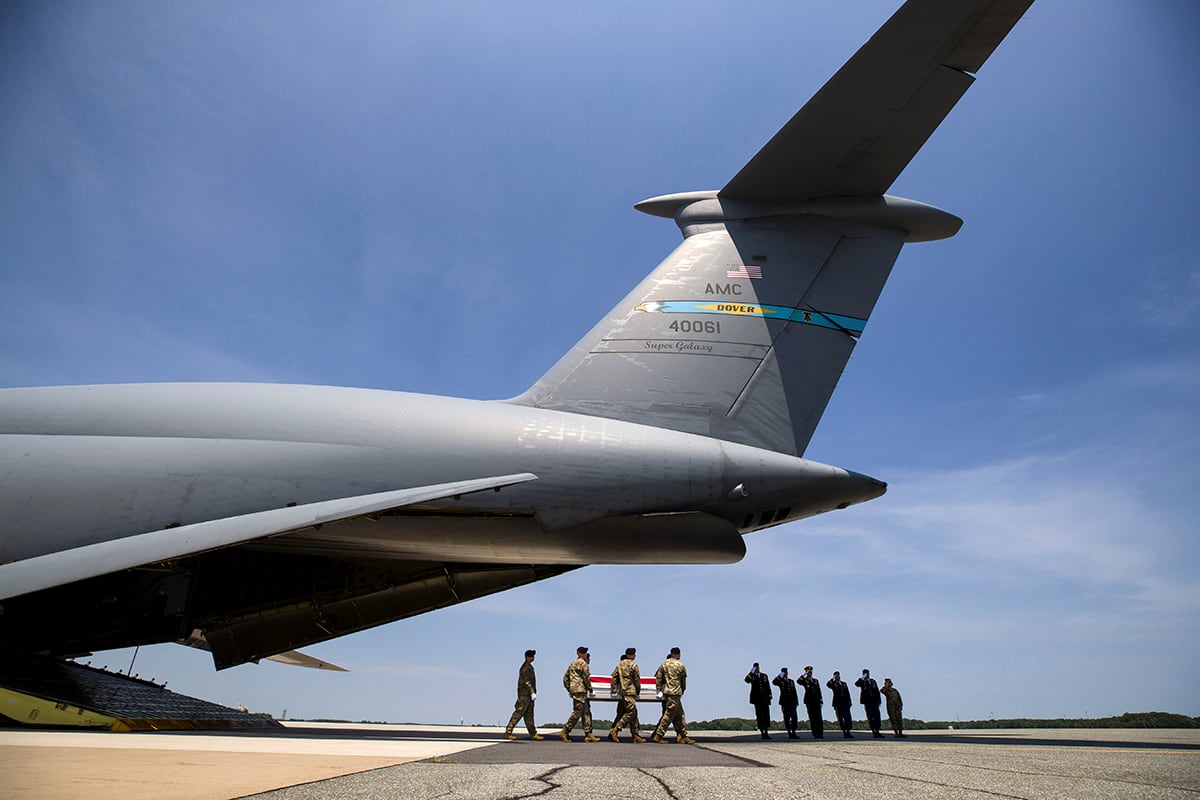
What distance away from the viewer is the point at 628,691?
22.9ft

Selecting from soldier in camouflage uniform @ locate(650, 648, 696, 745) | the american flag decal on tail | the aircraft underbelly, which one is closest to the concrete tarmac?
the aircraft underbelly

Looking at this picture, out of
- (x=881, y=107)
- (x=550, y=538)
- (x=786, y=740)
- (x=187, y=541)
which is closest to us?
(x=187, y=541)

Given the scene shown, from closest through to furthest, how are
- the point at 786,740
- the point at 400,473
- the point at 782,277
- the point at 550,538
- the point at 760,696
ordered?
1. the point at 400,473
2. the point at 550,538
3. the point at 782,277
4. the point at 786,740
5. the point at 760,696

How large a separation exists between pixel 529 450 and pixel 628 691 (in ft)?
11.0

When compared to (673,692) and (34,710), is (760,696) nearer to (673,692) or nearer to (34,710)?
(673,692)

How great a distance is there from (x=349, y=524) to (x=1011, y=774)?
14.2 feet

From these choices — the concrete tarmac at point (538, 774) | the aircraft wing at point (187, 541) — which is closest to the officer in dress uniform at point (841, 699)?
the concrete tarmac at point (538, 774)

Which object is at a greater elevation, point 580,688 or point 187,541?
point 187,541

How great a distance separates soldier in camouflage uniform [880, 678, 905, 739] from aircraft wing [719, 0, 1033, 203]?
825 centimetres

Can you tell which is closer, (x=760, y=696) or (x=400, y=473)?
(x=400, y=473)

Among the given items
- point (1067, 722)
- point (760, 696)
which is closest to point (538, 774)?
point (760, 696)

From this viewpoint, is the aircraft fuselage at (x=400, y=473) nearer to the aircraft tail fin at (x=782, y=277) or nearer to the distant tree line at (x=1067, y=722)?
the aircraft tail fin at (x=782, y=277)

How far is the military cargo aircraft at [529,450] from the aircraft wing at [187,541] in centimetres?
2

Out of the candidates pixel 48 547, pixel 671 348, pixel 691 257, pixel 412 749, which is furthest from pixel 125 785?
pixel 691 257
